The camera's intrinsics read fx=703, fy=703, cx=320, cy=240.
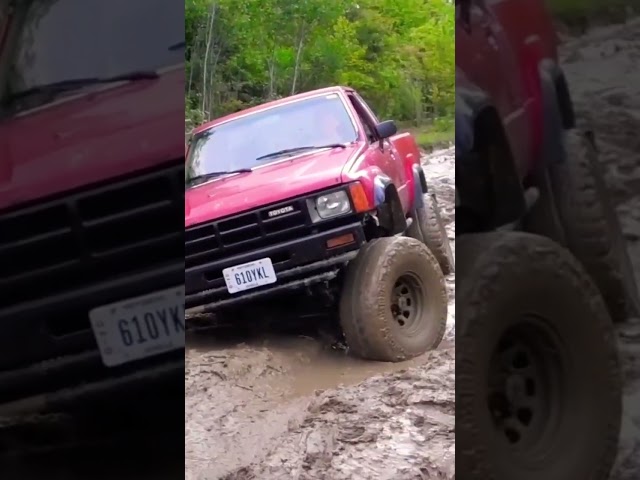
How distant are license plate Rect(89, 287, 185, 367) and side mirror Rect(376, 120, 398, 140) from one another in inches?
29.2

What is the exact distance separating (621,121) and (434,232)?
654 mm

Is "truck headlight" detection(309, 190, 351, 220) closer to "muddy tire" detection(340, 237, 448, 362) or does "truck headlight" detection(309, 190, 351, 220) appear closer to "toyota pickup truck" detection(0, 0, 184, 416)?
"muddy tire" detection(340, 237, 448, 362)

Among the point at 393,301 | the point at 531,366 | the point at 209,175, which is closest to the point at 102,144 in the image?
the point at 209,175

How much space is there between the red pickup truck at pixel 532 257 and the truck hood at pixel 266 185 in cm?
37

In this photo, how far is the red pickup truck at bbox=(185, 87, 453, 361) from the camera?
2.06m

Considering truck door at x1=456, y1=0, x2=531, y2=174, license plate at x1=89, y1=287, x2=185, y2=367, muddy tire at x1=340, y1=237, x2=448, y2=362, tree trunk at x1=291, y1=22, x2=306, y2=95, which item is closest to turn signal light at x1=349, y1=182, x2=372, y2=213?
muddy tire at x1=340, y1=237, x2=448, y2=362

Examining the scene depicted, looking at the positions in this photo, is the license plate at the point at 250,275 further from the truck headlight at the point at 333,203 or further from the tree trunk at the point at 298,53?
the tree trunk at the point at 298,53

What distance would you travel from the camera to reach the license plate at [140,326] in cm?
199

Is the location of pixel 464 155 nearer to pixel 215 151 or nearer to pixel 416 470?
pixel 215 151

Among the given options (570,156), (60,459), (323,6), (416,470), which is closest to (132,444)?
(60,459)

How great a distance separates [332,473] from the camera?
6.60 feet

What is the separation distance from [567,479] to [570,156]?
0.96m

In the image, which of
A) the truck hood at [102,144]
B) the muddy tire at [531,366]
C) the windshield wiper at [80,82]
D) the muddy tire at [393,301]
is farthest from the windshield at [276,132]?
the muddy tire at [531,366]

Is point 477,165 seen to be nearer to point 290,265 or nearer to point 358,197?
point 358,197
